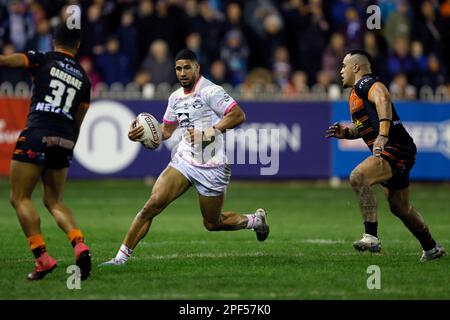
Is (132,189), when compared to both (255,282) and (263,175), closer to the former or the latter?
(263,175)

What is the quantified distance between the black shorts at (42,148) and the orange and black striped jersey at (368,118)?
3599mm

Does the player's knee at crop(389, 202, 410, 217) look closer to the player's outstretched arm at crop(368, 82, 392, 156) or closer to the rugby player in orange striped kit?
the rugby player in orange striped kit

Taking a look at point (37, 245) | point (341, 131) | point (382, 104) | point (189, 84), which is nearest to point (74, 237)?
point (37, 245)

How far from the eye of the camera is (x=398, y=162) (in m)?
11.8

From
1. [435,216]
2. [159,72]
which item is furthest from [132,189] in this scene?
[435,216]

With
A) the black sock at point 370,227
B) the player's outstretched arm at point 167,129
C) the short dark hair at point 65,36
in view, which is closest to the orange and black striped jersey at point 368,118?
the black sock at point 370,227

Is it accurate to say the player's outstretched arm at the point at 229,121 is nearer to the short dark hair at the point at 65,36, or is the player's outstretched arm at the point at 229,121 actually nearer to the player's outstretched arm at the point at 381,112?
the player's outstretched arm at the point at 381,112

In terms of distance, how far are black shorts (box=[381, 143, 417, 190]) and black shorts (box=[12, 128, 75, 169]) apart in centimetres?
372

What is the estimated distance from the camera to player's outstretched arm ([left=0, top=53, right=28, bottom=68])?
995 cm

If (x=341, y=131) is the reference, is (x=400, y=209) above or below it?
below

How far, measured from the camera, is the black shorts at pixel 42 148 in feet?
33.8

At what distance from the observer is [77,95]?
10625mm

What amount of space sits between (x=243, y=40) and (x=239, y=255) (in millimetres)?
12573

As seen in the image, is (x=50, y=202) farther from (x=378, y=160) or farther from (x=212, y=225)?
(x=378, y=160)
